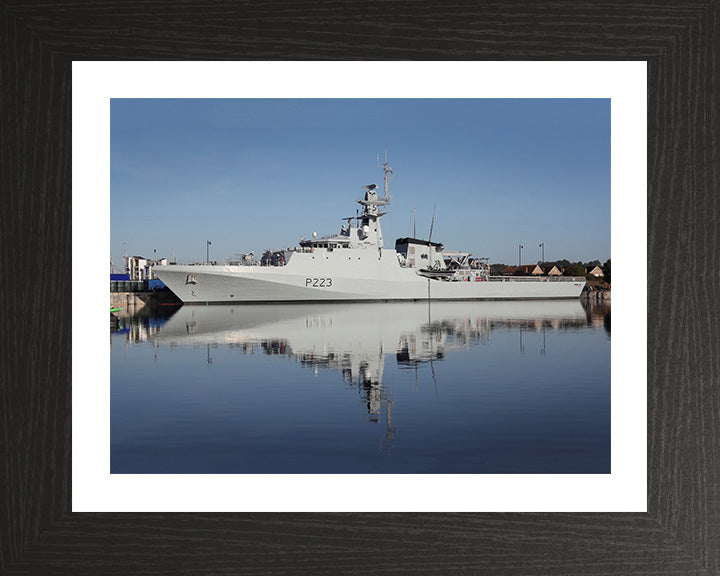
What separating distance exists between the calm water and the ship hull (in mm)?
6642

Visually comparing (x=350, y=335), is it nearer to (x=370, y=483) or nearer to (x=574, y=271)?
Answer: (x=370, y=483)

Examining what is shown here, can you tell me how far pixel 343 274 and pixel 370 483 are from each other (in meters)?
16.5

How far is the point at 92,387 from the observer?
1897 millimetres

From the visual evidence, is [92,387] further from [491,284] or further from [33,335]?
[491,284]

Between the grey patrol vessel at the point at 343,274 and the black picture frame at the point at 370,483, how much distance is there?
15.6 m

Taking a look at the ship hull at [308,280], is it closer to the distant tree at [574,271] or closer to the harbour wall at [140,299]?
the harbour wall at [140,299]

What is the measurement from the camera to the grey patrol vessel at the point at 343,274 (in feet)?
58.3

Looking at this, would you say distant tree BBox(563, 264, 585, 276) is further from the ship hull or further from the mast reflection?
the mast reflection

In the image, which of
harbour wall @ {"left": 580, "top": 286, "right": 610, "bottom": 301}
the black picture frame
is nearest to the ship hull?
harbour wall @ {"left": 580, "top": 286, "right": 610, "bottom": 301}

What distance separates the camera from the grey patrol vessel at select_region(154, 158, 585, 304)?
17.8m

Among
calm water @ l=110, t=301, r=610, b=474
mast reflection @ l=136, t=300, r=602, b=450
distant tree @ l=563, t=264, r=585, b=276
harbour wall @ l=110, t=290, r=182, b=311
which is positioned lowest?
calm water @ l=110, t=301, r=610, b=474

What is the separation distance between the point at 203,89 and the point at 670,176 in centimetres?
140

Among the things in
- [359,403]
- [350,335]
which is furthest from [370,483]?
[350,335]

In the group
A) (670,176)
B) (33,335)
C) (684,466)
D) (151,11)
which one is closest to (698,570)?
(684,466)
